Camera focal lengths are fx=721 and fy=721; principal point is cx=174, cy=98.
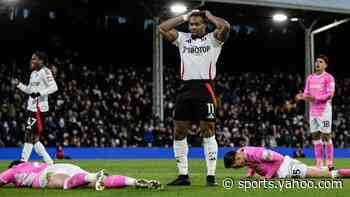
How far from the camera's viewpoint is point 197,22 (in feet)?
31.9

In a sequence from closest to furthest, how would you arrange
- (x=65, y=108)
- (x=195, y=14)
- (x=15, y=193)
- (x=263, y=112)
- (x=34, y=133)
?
(x=15, y=193) < (x=195, y=14) < (x=34, y=133) < (x=65, y=108) < (x=263, y=112)

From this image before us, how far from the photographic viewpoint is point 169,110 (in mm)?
32188

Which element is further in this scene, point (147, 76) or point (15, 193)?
point (147, 76)

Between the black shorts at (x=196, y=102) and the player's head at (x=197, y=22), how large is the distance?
679mm

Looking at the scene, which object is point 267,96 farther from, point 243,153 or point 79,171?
point 79,171

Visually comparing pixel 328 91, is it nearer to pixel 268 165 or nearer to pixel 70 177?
pixel 268 165

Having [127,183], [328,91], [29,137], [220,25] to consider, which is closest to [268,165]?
[220,25]

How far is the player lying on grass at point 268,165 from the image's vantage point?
34.7ft

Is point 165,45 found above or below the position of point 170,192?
above

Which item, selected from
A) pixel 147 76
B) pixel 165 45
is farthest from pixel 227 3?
pixel 165 45

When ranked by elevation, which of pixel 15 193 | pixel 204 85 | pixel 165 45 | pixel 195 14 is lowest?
pixel 15 193

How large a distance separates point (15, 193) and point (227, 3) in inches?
925

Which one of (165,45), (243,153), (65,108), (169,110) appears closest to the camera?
(243,153)

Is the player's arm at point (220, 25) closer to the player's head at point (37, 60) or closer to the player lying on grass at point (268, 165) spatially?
the player lying on grass at point (268, 165)
